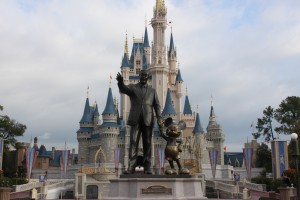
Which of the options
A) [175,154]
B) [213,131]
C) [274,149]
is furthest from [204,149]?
[175,154]

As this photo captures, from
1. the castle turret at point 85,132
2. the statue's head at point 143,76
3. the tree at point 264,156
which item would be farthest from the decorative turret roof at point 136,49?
the statue's head at point 143,76

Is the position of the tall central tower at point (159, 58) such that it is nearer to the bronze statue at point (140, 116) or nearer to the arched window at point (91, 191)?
the arched window at point (91, 191)

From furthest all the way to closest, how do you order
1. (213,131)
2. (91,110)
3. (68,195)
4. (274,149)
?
(91,110) < (213,131) < (68,195) < (274,149)

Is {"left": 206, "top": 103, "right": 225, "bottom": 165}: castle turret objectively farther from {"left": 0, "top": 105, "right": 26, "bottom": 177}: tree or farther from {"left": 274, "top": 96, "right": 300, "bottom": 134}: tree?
{"left": 0, "top": 105, "right": 26, "bottom": 177}: tree

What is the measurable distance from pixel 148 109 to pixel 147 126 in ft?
1.73

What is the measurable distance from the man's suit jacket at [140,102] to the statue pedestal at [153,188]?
1794 mm

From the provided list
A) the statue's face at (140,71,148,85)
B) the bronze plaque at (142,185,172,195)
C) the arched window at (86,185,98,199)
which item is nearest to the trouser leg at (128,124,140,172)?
the bronze plaque at (142,185,172,195)

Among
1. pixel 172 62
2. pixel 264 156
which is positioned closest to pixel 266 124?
pixel 264 156

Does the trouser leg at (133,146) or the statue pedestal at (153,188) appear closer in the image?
the statue pedestal at (153,188)

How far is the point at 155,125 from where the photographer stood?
239ft

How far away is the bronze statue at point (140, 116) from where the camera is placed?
38.1 feet

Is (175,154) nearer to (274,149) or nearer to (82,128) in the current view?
(274,149)

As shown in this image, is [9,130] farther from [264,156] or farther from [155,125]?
[264,156]

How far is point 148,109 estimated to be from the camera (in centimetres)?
1178
